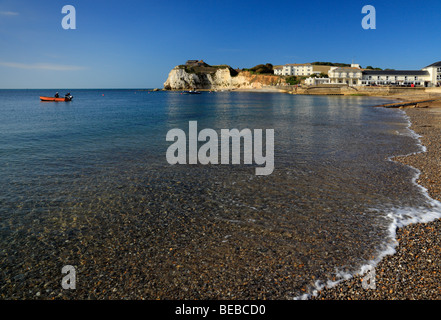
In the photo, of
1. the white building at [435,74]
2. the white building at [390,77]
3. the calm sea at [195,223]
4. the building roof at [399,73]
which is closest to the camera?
the calm sea at [195,223]

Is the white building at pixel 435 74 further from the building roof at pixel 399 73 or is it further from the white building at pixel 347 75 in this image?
the white building at pixel 347 75

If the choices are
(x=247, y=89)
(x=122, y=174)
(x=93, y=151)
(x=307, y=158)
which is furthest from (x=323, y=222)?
(x=247, y=89)

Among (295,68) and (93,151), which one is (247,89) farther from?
(93,151)

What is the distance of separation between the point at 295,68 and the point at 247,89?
113 ft

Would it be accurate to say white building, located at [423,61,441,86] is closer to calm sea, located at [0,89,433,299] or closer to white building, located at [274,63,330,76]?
white building, located at [274,63,330,76]

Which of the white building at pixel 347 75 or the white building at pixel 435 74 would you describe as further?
the white building at pixel 347 75

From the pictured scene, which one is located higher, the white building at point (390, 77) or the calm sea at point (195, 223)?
the white building at point (390, 77)

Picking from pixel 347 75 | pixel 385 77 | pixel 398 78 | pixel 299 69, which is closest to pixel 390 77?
pixel 385 77

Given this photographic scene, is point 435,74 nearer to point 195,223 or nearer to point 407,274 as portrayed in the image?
point 407,274

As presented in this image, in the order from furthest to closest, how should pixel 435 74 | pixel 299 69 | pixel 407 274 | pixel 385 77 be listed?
pixel 299 69 < pixel 385 77 < pixel 435 74 < pixel 407 274

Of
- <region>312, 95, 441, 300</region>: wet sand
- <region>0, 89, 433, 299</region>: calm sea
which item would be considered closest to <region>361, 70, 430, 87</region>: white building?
<region>0, 89, 433, 299</region>: calm sea

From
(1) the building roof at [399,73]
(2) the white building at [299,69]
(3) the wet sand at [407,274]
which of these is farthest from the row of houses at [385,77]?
(3) the wet sand at [407,274]

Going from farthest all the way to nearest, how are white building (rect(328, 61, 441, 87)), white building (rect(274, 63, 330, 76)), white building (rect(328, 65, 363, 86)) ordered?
white building (rect(274, 63, 330, 76)) → white building (rect(328, 65, 363, 86)) → white building (rect(328, 61, 441, 87))

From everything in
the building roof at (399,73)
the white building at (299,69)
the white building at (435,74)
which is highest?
the white building at (299,69)
